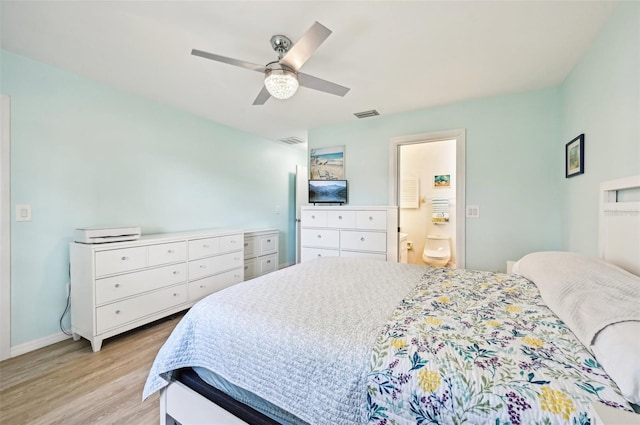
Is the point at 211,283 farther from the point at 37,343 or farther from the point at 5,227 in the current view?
the point at 5,227

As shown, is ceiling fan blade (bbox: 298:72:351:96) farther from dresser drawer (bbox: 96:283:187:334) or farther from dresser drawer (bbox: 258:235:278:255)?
dresser drawer (bbox: 258:235:278:255)

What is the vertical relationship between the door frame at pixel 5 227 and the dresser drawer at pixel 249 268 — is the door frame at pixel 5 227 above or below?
above

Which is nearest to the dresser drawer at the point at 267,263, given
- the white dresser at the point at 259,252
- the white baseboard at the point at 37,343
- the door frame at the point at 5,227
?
the white dresser at the point at 259,252

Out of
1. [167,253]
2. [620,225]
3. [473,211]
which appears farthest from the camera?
[473,211]

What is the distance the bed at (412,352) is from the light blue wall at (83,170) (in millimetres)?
1835

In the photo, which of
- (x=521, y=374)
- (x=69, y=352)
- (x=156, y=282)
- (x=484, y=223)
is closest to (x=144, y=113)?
(x=156, y=282)

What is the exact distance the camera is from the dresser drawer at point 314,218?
3.33 meters

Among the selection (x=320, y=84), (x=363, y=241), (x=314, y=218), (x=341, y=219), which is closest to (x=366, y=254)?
(x=363, y=241)

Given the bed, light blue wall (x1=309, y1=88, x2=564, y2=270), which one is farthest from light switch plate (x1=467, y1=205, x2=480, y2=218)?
the bed

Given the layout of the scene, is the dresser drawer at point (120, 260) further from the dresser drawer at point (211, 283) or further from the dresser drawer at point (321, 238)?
the dresser drawer at point (321, 238)

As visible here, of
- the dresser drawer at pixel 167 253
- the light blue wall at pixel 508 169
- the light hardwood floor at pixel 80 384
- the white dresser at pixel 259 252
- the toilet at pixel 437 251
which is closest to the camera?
the light hardwood floor at pixel 80 384

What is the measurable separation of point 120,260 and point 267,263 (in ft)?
7.26

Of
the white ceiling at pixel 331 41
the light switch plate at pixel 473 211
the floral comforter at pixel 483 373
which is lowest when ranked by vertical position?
the floral comforter at pixel 483 373

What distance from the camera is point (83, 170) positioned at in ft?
7.68
